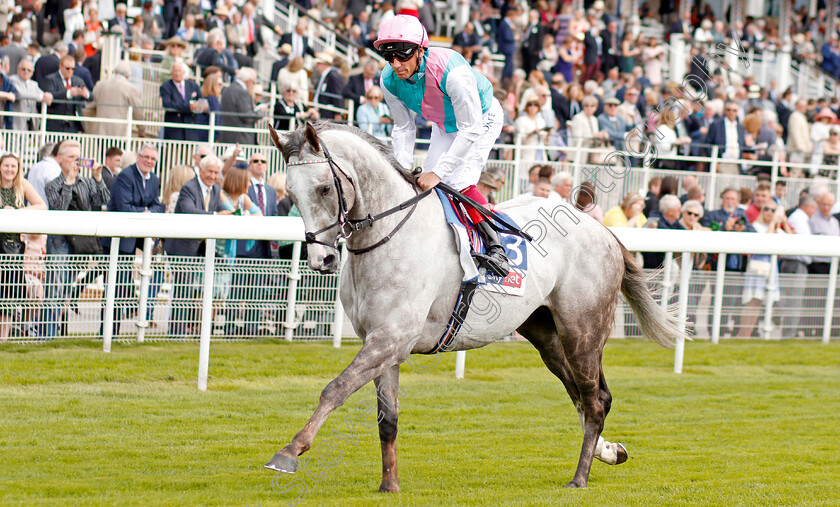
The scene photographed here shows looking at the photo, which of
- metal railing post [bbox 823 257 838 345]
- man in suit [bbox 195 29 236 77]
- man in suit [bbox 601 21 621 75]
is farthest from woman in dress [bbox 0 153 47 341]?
man in suit [bbox 601 21 621 75]

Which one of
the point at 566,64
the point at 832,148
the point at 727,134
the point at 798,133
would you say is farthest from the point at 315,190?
the point at 798,133

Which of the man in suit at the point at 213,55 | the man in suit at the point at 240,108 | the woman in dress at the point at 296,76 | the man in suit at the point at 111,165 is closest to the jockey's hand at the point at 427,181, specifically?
the man in suit at the point at 111,165

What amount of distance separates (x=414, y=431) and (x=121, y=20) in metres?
8.68

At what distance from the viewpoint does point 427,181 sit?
4.76 m

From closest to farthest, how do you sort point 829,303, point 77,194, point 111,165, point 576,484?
point 576,484 < point 77,194 < point 111,165 < point 829,303

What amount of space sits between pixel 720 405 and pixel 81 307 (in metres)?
4.56

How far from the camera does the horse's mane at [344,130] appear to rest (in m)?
4.23

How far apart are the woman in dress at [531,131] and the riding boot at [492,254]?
6326mm

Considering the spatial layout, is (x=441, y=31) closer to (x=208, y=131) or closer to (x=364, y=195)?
(x=208, y=131)

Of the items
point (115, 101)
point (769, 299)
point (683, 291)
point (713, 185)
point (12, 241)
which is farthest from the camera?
point (713, 185)

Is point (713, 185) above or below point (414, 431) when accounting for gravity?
above

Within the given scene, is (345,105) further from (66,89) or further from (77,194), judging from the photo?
(77,194)

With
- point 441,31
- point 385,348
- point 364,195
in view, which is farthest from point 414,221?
point 441,31

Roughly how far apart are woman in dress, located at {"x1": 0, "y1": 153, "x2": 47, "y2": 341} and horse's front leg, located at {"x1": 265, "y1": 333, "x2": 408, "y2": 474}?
3391 millimetres
